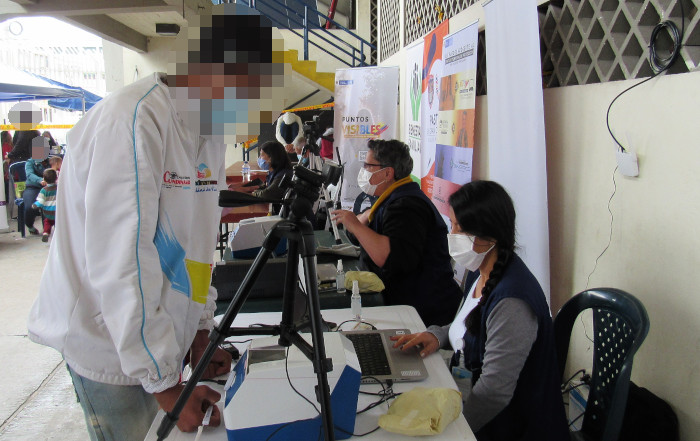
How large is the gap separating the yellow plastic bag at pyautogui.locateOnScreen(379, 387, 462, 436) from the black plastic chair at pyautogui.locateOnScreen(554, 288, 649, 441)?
0.51m

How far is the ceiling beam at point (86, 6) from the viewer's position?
13.8 ft

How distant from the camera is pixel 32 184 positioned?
641 cm

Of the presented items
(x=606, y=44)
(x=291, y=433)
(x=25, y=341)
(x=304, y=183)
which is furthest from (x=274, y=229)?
(x=25, y=341)

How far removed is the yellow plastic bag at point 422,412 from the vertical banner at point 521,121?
1084 millimetres

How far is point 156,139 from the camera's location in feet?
3.01

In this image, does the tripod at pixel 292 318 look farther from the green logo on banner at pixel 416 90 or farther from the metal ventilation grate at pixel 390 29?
the metal ventilation grate at pixel 390 29

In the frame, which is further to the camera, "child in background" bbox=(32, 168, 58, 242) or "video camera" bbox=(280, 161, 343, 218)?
"child in background" bbox=(32, 168, 58, 242)

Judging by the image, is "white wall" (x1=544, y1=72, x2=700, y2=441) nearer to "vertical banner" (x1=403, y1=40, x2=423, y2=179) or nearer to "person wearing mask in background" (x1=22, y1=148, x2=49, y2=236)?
"vertical banner" (x1=403, y1=40, x2=423, y2=179)

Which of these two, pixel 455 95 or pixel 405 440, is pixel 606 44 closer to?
pixel 455 95

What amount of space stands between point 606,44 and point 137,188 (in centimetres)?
177

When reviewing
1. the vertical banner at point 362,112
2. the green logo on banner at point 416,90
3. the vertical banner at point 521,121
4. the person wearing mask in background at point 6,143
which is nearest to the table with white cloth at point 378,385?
the vertical banner at point 521,121

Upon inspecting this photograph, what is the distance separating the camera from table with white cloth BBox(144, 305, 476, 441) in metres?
1.07

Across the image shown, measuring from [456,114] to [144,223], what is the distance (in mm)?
2582

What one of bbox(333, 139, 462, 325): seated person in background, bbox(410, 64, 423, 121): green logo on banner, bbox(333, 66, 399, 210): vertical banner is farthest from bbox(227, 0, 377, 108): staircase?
bbox(333, 139, 462, 325): seated person in background
